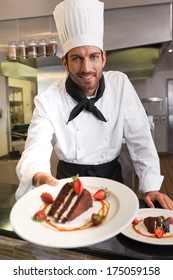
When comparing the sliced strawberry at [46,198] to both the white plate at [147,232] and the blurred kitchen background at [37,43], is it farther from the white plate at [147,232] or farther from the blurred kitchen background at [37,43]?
the blurred kitchen background at [37,43]

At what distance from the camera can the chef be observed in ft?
4.07

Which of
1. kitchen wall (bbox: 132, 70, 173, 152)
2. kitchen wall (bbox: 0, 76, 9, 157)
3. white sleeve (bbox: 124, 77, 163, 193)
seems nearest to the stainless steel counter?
white sleeve (bbox: 124, 77, 163, 193)

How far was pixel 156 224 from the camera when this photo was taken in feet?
3.03

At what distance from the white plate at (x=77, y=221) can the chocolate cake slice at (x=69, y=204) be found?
0.06 feet

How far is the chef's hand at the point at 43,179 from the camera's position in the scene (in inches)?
36.2

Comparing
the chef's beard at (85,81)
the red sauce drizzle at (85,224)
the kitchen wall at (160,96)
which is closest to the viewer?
the red sauce drizzle at (85,224)

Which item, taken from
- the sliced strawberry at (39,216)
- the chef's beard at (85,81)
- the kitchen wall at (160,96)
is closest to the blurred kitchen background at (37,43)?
the chef's beard at (85,81)

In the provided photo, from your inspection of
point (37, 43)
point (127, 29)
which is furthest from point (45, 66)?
point (127, 29)

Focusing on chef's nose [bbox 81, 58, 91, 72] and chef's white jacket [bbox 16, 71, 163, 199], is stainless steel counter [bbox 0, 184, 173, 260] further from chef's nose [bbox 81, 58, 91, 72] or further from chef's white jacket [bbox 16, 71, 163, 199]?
chef's nose [bbox 81, 58, 91, 72]

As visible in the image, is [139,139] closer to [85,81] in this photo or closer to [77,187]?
[85,81]

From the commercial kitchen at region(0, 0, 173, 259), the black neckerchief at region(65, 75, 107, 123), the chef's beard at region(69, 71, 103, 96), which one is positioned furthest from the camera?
the black neckerchief at region(65, 75, 107, 123)

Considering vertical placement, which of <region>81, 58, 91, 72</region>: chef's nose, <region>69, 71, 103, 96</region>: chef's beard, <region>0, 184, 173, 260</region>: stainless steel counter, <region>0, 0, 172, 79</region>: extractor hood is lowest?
<region>0, 184, 173, 260</region>: stainless steel counter

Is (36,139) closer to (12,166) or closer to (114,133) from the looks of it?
(114,133)

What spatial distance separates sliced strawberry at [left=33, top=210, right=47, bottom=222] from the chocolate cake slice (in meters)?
0.03
